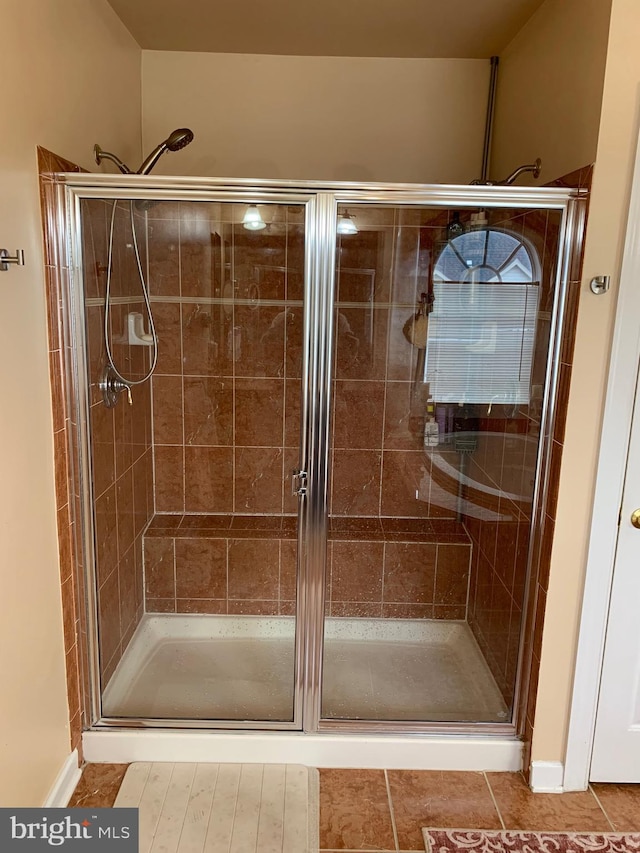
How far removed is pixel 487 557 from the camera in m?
2.45

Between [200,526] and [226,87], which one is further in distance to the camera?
[200,526]

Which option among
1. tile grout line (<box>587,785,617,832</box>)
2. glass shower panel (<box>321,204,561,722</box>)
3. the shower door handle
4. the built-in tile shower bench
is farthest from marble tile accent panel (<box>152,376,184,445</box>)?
tile grout line (<box>587,785,617,832</box>)

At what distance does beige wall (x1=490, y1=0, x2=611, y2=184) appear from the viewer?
5.53 ft

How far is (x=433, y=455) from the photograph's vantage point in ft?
8.71

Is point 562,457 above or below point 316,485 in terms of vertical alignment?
above

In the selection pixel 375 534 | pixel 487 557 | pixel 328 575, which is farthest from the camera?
pixel 375 534

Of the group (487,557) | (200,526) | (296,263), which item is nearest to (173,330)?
(296,263)

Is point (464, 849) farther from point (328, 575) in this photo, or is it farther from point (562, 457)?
point (562, 457)

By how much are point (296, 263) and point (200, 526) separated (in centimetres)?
127

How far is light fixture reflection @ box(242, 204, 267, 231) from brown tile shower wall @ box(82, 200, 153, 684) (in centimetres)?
39

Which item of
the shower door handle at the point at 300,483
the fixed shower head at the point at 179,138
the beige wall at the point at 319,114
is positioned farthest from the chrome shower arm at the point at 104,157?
the shower door handle at the point at 300,483

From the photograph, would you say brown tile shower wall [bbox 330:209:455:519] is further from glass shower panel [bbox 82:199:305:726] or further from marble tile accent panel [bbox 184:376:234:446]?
marble tile accent panel [bbox 184:376:234:446]

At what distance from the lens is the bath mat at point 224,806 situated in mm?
1764

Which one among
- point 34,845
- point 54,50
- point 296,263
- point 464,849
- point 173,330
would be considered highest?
point 54,50
